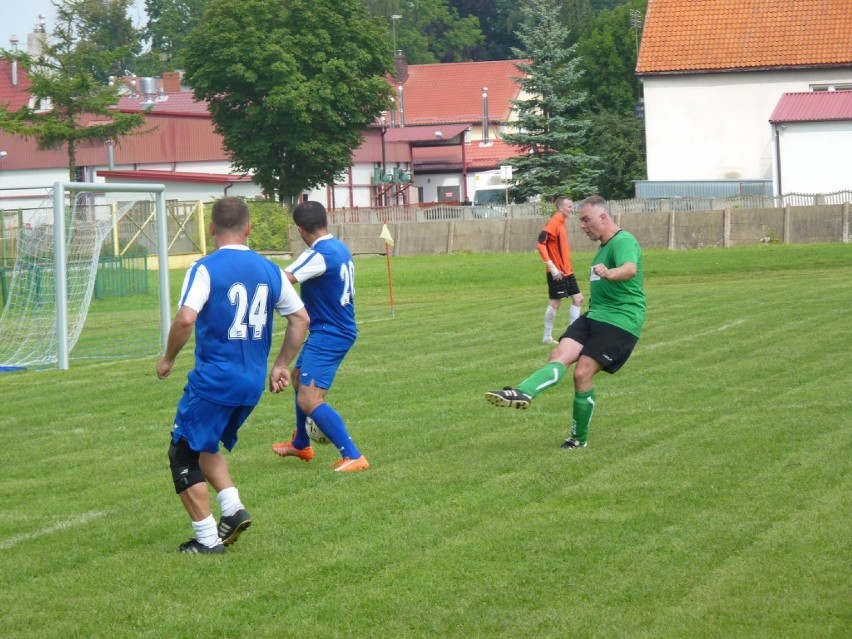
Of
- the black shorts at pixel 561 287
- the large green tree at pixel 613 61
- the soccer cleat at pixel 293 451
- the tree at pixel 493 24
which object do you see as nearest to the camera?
the soccer cleat at pixel 293 451

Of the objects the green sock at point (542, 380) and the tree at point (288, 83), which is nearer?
the green sock at point (542, 380)

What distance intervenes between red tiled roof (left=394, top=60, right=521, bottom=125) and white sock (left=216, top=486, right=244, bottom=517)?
89.9 meters

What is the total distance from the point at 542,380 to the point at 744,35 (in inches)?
1808

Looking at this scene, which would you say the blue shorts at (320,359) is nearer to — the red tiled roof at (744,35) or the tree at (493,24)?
the red tiled roof at (744,35)

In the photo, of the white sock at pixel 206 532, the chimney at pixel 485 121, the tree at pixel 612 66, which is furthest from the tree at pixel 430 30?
the white sock at pixel 206 532

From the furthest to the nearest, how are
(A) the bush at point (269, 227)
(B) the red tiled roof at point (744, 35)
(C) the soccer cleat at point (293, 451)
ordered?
(B) the red tiled roof at point (744, 35)
(A) the bush at point (269, 227)
(C) the soccer cleat at point (293, 451)

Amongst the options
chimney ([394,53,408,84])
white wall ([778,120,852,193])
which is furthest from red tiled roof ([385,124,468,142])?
white wall ([778,120,852,193])

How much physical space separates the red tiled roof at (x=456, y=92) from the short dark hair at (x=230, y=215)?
89697 millimetres

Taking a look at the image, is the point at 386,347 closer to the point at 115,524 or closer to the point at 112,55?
the point at 115,524

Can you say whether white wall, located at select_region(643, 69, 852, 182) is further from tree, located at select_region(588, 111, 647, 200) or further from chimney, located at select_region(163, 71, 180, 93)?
chimney, located at select_region(163, 71, 180, 93)

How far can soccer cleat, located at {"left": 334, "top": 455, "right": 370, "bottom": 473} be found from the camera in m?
8.95

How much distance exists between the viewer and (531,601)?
567 centimetres

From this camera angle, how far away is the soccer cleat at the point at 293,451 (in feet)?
31.3

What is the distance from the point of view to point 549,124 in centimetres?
5612
